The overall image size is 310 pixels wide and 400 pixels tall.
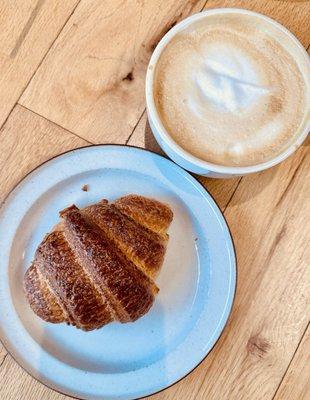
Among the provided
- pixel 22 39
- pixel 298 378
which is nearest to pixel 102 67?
pixel 22 39

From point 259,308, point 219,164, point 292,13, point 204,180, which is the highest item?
point 292,13

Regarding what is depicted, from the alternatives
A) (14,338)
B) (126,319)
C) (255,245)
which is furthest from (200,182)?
(14,338)

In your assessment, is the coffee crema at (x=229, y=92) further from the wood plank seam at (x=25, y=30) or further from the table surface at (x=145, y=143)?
the wood plank seam at (x=25, y=30)

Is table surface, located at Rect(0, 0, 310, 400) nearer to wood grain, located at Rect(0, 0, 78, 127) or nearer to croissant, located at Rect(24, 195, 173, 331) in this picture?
wood grain, located at Rect(0, 0, 78, 127)

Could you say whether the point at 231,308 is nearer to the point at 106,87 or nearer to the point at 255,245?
the point at 255,245

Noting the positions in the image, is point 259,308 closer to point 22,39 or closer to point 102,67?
point 102,67

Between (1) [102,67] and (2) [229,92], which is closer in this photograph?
(2) [229,92]
